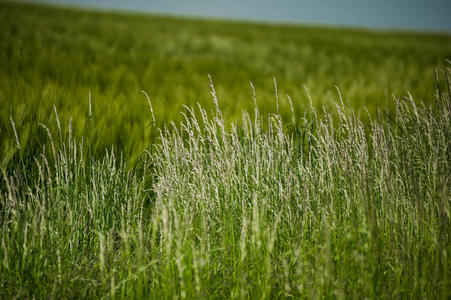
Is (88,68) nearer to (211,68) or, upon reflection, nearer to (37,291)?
(211,68)

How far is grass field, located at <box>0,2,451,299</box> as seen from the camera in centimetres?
88

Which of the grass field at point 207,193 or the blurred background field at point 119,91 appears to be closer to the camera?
the grass field at point 207,193

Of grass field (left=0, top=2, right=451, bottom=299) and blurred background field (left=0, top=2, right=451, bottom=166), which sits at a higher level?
blurred background field (left=0, top=2, right=451, bottom=166)

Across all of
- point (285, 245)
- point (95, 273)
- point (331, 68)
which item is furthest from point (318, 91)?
point (331, 68)

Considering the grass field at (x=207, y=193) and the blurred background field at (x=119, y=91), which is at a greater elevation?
the blurred background field at (x=119, y=91)

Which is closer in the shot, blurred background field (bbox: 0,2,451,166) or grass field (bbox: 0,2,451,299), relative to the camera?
grass field (bbox: 0,2,451,299)

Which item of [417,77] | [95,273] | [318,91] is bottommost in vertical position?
[95,273]

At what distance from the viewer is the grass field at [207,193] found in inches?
34.8

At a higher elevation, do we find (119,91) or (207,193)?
(119,91)

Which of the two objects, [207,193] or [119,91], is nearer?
[207,193]

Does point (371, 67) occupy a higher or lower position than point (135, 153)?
higher

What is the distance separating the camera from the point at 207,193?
1.18 meters

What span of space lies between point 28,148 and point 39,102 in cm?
35

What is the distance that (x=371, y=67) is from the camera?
619cm
